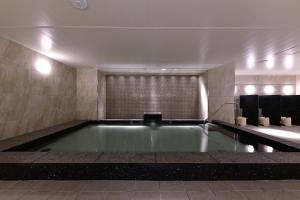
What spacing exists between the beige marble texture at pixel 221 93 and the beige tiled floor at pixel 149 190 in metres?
5.57

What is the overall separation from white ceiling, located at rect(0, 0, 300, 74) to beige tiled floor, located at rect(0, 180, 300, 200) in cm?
230

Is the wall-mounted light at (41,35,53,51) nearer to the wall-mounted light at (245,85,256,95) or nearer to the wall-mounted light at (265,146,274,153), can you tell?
the wall-mounted light at (265,146,274,153)

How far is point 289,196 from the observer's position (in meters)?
2.13

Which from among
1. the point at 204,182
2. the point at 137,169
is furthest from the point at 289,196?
the point at 137,169

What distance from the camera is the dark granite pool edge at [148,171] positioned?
251cm

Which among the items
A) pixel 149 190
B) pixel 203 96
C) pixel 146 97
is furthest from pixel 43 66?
pixel 203 96

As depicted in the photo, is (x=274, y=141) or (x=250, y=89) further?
(x=250, y=89)

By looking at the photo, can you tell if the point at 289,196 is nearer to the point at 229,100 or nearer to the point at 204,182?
the point at 204,182

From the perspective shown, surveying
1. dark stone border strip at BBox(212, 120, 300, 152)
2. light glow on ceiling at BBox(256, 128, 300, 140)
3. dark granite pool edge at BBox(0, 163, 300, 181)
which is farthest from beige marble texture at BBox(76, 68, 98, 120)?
light glow on ceiling at BBox(256, 128, 300, 140)

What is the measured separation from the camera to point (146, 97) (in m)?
Answer: 9.75

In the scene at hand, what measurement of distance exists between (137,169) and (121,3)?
218 cm

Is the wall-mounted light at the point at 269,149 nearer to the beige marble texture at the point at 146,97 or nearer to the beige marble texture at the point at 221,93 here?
the beige marble texture at the point at 221,93

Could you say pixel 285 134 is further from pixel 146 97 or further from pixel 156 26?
pixel 146 97

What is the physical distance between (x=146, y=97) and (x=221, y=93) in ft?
11.5
